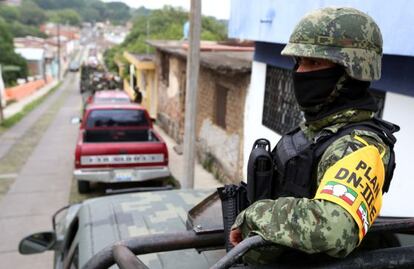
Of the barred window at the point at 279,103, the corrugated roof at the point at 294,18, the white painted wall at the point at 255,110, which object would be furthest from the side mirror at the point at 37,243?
the white painted wall at the point at 255,110

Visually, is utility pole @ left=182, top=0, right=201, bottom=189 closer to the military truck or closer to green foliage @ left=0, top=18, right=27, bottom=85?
the military truck

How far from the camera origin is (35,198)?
7676mm

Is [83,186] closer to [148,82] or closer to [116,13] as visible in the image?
[148,82]

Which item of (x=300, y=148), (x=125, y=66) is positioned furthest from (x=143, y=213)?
(x=125, y=66)

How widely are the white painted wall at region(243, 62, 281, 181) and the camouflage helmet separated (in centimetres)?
445

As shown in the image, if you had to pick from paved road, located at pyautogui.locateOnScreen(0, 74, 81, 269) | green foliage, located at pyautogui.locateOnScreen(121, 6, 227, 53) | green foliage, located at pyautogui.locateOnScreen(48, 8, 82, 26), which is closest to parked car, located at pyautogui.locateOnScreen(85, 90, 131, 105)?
paved road, located at pyautogui.locateOnScreen(0, 74, 81, 269)

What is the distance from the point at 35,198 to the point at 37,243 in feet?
17.5

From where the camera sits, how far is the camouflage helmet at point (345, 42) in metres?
1.43

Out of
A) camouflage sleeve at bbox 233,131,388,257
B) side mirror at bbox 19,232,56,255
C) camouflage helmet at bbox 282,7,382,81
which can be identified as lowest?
side mirror at bbox 19,232,56,255

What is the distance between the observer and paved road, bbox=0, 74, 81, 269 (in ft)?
17.9

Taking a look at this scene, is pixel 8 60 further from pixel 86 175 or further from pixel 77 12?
pixel 77 12

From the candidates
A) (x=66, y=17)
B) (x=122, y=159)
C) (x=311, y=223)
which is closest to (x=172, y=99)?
(x=122, y=159)

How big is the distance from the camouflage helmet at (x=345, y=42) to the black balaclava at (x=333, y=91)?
0.05 metres

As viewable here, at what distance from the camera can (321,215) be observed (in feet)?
3.85
